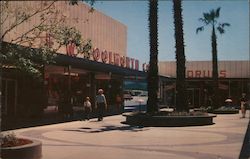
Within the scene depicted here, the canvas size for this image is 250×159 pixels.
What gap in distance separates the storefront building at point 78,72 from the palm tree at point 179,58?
4.43m

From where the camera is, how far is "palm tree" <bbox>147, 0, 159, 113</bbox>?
1007 inches

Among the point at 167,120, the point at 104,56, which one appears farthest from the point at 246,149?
the point at 104,56

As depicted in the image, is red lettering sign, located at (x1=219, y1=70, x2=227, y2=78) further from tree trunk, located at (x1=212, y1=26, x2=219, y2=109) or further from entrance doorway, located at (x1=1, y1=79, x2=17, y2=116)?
entrance doorway, located at (x1=1, y1=79, x2=17, y2=116)

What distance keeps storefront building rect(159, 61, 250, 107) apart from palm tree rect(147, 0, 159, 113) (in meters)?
26.0

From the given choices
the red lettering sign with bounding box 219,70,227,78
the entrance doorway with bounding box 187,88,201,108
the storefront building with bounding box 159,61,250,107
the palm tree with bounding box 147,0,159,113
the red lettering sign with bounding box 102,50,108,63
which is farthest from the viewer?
the entrance doorway with bounding box 187,88,201,108

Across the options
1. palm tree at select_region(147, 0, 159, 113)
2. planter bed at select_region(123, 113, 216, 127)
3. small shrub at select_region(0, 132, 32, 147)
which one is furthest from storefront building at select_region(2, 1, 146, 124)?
small shrub at select_region(0, 132, 32, 147)

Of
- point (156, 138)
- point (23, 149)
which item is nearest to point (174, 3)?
point (156, 138)

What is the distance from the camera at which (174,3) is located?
2694 centimetres

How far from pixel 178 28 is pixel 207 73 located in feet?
91.3

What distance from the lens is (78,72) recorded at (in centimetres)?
3447

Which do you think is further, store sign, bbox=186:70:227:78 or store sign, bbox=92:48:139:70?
store sign, bbox=186:70:227:78

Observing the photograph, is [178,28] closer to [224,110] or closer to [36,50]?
[224,110]

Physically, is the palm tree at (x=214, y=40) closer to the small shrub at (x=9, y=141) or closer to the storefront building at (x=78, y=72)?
the storefront building at (x=78, y=72)

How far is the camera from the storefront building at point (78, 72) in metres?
25.9
